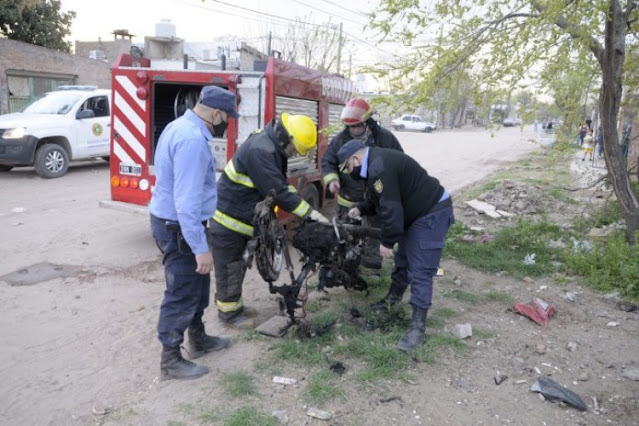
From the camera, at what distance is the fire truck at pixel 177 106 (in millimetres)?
5605

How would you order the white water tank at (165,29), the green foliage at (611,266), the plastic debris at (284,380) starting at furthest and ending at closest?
1. the white water tank at (165,29)
2. the green foliage at (611,266)
3. the plastic debris at (284,380)

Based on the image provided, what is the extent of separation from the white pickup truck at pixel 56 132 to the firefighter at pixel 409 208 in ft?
29.0

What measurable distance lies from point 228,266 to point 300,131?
4.10ft

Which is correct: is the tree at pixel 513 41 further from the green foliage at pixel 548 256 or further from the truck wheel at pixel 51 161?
the truck wheel at pixel 51 161

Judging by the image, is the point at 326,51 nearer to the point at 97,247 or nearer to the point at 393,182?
the point at 97,247

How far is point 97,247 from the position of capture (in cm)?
624

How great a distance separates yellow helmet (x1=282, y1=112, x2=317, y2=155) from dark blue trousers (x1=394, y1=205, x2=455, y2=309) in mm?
1057

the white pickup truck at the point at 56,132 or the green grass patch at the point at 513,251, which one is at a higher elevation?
the white pickup truck at the point at 56,132

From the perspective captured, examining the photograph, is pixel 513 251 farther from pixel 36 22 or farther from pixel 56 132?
pixel 36 22

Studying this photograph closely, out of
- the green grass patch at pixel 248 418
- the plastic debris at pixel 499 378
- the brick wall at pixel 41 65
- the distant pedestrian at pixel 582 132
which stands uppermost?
the brick wall at pixel 41 65

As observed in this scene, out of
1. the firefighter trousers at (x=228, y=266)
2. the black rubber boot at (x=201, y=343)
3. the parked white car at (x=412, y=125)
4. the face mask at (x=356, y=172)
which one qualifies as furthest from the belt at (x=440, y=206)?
the parked white car at (x=412, y=125)

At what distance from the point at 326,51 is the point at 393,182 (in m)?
28.5

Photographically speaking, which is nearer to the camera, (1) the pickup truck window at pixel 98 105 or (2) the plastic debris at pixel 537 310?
(2) the plastic debris at pixel 537 310

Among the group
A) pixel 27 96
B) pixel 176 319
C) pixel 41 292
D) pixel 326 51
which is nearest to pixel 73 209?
pixel 41 292
